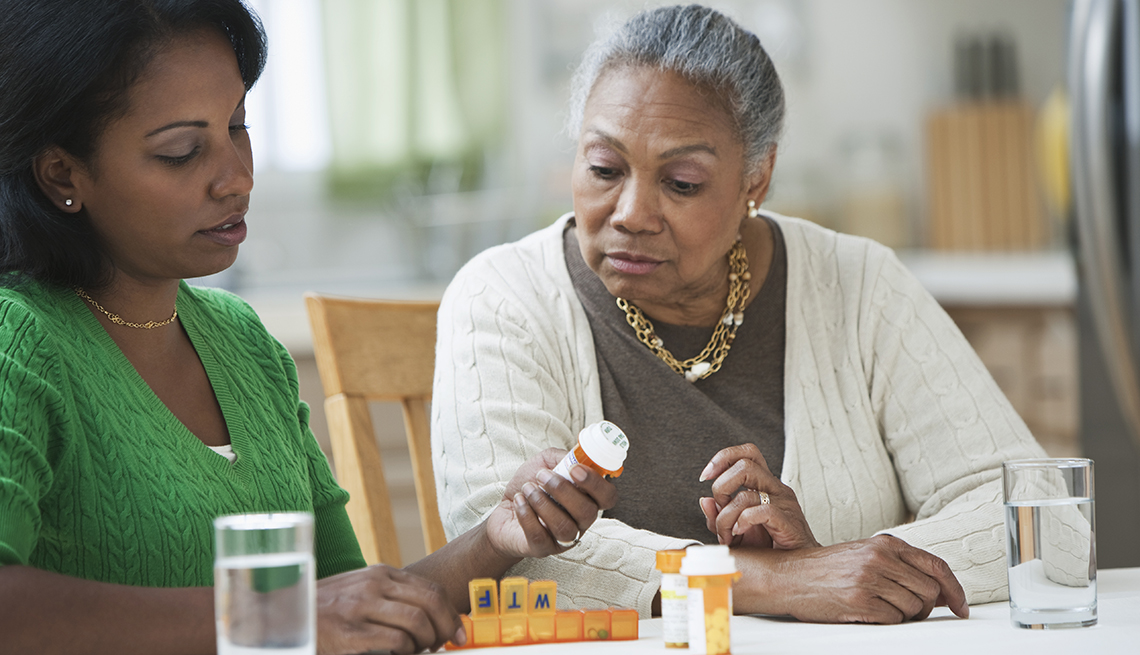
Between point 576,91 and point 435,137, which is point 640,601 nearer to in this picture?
point 576,91

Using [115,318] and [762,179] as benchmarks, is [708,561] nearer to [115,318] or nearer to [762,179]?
[115,318]

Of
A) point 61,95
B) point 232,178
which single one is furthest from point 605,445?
point 61,95

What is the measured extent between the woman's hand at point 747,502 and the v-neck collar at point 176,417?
47cm

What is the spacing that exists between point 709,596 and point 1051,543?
29 centimetres

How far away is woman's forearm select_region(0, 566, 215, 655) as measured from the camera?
2.83ft

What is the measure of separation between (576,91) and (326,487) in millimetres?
631

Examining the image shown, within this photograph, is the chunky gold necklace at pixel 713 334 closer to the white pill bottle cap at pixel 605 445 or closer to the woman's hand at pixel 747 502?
the woman's hand at pixel 747 502

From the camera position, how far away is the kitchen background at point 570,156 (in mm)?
3381

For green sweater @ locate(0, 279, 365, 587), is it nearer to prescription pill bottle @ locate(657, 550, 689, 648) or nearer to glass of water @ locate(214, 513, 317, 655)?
glass of water @ locate(214, 513, 317, 655)

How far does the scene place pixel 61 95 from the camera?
106 cm

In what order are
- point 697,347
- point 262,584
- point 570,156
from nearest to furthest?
1. point 262,584
2. point 697,347
3. point 570,156

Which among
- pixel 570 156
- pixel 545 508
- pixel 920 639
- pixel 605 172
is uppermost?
pixel 570 156

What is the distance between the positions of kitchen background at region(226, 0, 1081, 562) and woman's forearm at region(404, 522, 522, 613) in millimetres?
2095

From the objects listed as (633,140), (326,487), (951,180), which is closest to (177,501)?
(326,487)
